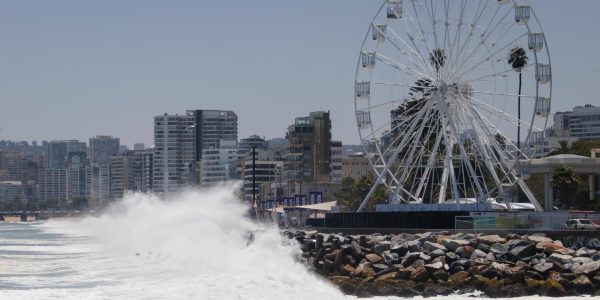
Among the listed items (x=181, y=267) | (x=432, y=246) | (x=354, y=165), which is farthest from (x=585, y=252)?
(x=354, y=165)

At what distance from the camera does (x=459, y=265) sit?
41.0m

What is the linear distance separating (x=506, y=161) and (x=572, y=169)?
38.5 ft

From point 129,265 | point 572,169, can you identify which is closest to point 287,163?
point 572,169

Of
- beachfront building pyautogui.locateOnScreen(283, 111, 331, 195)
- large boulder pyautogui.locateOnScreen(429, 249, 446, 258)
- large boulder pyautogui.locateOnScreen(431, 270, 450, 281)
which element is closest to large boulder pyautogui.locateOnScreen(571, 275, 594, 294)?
large boulder pyautogui.locateOnScreen(431, 270, 450, 281)

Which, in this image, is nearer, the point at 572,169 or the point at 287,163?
the point at 572,169

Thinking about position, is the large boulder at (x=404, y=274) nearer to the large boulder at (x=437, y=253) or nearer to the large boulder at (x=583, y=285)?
the large boulder at (x=437, y=253)

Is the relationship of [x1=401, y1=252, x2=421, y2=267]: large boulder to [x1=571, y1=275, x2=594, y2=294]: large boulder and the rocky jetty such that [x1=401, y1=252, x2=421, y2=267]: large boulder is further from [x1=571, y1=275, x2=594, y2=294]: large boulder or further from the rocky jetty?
[x1=571, y1=275, x2=594, y2=294]: large boulder

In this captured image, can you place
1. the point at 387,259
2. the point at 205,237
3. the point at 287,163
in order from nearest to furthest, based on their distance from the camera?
the point at 387,259, the point at 205,237, the point at 287,163

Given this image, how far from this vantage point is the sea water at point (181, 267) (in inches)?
1483

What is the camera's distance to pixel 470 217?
51219 millimetres

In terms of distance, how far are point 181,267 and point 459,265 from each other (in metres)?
14.1

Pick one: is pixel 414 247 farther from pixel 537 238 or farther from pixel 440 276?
pixel 440 276

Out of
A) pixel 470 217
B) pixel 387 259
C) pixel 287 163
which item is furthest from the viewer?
pixel 287 163

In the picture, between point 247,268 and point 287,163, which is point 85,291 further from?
point 287,163
